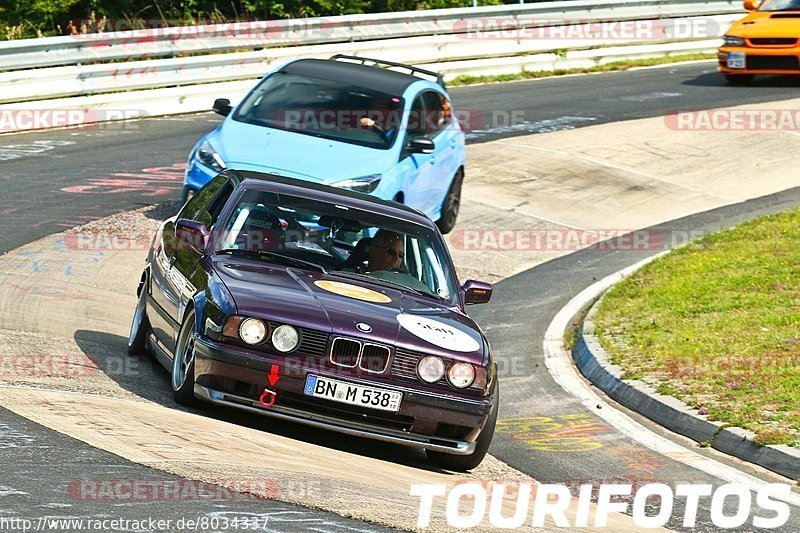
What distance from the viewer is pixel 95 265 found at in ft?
43.9

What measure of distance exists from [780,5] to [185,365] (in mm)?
21632

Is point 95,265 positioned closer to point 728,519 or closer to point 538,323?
point 538,323

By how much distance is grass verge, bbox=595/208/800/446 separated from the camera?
10.1m

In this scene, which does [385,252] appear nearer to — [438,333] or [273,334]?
[438,333]

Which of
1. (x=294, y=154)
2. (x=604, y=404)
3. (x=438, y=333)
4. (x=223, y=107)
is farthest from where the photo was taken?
(x=223, y=107)

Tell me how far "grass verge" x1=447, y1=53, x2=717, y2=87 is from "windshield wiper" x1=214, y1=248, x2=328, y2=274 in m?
17.8

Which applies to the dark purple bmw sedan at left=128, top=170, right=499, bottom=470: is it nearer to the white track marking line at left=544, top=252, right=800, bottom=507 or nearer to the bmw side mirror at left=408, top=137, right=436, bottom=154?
the white track marking line at left=544, top=252, right=800, bottom=507

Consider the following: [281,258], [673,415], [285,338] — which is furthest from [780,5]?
[285,338]

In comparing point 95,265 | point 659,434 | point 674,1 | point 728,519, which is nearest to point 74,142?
point 95,265

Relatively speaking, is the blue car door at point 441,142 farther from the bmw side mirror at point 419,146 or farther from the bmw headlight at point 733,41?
the bmw headlight at point 733,41

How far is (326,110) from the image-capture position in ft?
48.4

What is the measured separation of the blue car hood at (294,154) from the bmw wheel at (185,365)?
4.89m

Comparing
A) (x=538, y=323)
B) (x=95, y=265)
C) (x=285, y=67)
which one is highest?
(x=285, y=67)

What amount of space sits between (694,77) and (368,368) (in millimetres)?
22215
